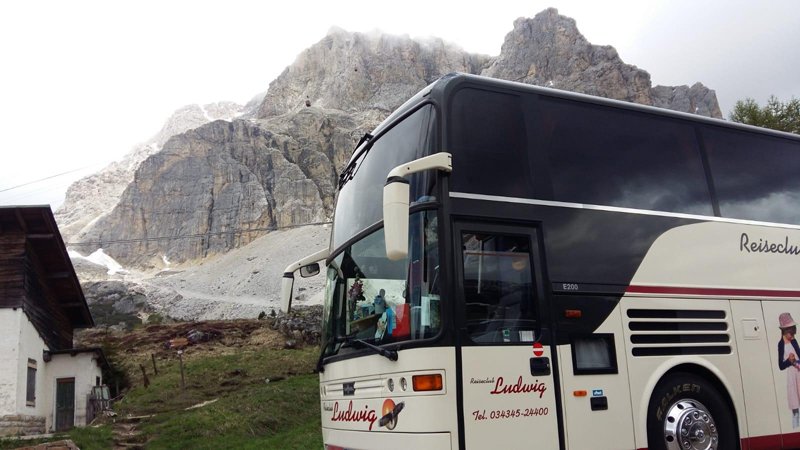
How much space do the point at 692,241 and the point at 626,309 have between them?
1.33m

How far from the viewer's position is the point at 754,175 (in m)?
7.41

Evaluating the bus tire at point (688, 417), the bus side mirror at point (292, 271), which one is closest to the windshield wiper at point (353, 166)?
the bus side mirror at point (292, 271)

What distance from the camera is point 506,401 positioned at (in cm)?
502

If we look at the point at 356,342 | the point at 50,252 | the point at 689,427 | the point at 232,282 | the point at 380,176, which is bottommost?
the point at 689,427

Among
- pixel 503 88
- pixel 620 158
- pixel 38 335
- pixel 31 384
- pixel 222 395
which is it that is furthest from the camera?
pixel 222 395

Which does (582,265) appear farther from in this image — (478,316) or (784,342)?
(784,342)

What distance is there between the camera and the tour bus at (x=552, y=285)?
5.02m

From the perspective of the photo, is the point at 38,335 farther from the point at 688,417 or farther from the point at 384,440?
the point at 688,417

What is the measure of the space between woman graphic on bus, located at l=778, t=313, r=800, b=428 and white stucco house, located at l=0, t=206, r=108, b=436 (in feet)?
60.2

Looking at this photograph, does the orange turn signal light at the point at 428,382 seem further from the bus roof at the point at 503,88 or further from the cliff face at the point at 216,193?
the cliff face at the point at 216,193

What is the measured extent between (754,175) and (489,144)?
398cm

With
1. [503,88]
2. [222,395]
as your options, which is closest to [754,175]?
[503,88]

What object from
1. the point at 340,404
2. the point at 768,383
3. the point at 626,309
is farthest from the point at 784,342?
the point at 340,404

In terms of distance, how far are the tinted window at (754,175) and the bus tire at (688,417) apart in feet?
7.05
